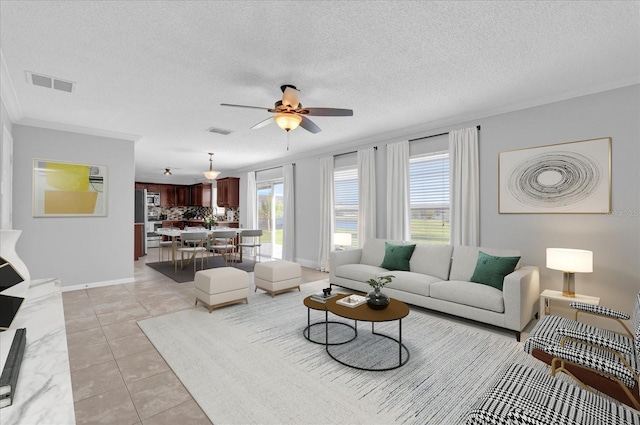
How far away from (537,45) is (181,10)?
9.39ft

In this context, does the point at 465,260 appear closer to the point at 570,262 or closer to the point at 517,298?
the point at 517,298

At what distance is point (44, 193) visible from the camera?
4.64 metres

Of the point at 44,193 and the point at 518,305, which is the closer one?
the point at 518,305

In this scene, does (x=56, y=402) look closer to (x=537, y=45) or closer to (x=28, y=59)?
(x=28, y=59)

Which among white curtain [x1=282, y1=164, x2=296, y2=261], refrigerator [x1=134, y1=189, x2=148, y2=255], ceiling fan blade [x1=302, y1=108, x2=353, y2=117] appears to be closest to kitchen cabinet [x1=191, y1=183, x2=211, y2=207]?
refrigerator [x1=134, y1=189, x2=148, y2=255]

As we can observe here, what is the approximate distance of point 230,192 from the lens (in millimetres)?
9742

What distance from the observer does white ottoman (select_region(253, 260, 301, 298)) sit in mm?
4602

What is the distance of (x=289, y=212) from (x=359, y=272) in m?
3.32

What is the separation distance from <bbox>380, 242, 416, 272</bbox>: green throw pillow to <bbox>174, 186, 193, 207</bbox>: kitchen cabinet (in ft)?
33.0

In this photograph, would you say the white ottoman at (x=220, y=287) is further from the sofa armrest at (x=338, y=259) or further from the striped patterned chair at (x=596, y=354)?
the striped patterned chair at (x=596, y=354)

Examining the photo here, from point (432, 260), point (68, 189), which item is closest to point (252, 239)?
point (68, 189)

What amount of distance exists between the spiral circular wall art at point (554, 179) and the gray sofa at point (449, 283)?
778mm

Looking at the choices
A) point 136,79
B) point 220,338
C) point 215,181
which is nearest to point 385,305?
point 220,338

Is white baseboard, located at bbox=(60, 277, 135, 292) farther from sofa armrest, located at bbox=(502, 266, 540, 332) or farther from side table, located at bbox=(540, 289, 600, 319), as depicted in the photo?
side table, located at bbox=(540, 289, 600, 319)
